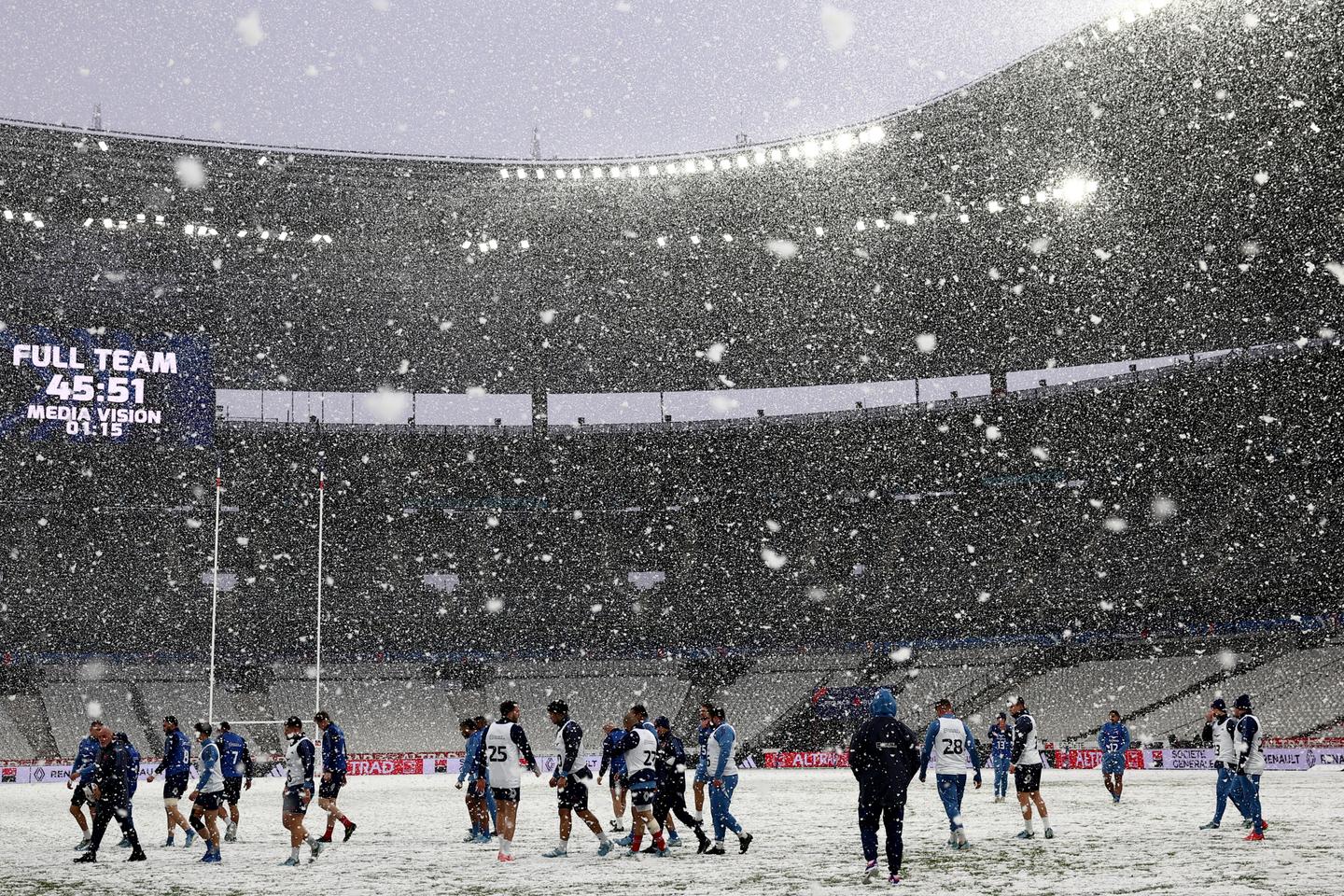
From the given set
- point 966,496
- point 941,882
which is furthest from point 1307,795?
point 966,496

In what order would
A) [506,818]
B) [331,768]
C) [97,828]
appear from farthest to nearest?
[331,768]
[97,828]
[506,818]

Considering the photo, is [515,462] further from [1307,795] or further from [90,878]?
[90,878]

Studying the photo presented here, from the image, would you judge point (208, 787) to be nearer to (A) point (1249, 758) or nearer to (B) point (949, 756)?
(B) point (949, 756)

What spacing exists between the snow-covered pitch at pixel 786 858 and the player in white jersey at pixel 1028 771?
324mm

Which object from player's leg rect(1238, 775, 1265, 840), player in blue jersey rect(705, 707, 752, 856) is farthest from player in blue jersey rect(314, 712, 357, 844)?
player's leg rect(1238, 775, 1265, 840)

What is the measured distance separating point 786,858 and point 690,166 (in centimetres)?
2798

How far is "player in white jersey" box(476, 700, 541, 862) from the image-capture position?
12328 mm

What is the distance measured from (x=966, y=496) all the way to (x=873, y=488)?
135 inches

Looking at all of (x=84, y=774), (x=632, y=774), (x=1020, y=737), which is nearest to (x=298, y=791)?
(x=632, y=774)

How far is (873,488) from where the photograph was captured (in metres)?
48.0

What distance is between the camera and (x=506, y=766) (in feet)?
40.6

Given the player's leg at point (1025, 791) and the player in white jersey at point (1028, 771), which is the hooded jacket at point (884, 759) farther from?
the player's leg at point (1025, 791)

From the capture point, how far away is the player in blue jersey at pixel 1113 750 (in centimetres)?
1944

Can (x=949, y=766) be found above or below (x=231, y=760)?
below
